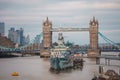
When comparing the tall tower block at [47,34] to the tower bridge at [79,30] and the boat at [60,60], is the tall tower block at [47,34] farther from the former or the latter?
the boat at [60,60]

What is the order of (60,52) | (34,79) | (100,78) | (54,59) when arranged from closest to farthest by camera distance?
(100,78) < (34,79) < (54,59) < (60,52)

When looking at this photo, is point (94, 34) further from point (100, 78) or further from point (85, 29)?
point (100, 78)

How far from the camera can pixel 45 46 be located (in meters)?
181

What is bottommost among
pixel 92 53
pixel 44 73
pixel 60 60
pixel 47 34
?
pixel 44 73

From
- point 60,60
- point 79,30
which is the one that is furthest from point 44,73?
point 79,30

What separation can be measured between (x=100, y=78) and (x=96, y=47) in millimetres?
125437

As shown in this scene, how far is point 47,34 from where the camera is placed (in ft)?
613

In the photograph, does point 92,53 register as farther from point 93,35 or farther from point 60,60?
point 60,60

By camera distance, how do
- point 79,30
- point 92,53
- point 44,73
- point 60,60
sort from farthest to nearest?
point 79,30 < point 92,53 < point 60,60 < point 44,73

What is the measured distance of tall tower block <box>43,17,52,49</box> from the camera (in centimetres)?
18294

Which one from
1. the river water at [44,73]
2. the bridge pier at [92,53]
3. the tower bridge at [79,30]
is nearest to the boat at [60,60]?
the river water at [44,73]

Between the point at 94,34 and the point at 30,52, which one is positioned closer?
the point at 94,34

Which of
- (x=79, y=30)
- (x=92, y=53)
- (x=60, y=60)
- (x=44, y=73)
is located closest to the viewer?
(x=44, y=73)

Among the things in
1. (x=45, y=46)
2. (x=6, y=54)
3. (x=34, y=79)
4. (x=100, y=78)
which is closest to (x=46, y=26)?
(x=45, y=46)
